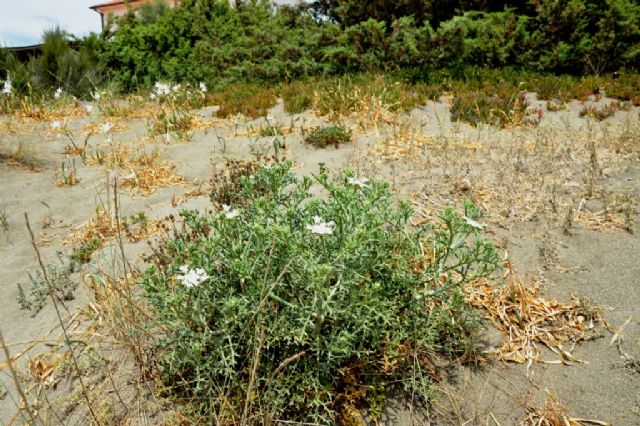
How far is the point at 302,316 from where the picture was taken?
6.86 feet

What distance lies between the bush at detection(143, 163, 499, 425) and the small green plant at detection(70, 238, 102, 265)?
5.81ft

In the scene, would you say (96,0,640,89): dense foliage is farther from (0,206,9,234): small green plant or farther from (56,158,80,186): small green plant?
(0,206,9,234): small green plant

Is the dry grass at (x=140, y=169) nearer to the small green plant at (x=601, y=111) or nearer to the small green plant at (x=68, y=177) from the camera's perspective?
the small green plant at (x=68, y=177)

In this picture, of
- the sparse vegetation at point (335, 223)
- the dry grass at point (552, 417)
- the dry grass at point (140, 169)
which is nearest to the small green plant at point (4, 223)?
the sparse vegetation at point (335, 223)

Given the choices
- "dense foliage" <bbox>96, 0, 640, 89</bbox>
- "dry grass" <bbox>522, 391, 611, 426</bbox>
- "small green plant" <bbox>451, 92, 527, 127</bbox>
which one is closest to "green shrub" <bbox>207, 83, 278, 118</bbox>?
"dense foliage" <bbox>96, 0, 640, 89</bbox>

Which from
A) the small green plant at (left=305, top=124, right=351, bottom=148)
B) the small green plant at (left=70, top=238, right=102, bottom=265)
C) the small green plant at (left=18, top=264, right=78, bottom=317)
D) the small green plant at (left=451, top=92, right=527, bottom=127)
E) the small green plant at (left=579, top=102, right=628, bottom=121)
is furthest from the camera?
the small green plant at (left=579, top=102, right=628, bottom=121)

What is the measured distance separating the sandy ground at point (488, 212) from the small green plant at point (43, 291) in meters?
0.07

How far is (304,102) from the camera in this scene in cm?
811

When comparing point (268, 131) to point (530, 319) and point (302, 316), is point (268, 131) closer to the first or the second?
point (530, 319)

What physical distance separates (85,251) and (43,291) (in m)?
0.54

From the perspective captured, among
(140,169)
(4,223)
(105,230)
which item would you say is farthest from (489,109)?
(4,223)

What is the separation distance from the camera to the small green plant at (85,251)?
386 cm

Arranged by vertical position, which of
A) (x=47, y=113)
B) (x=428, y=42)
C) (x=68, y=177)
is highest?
(x=428, y=42)

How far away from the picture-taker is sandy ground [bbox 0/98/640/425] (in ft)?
8.04
